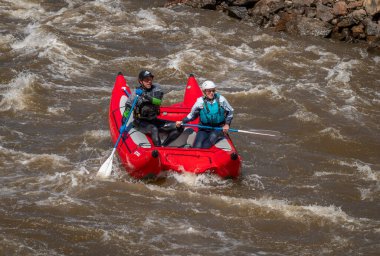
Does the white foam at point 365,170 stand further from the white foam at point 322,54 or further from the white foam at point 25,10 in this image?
the white foam at point 25,10

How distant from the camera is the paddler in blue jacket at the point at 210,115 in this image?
9.23 meters

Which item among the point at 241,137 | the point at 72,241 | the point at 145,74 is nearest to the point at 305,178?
the point at 241,137

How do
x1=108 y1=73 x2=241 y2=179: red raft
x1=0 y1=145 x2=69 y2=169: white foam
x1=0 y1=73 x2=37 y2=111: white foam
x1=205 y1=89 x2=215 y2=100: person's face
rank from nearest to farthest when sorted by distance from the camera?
x1=108 y1=73 x2=241 y2=179: red raft → x1=205 y1=89 x2=215 y2=100: person's face → x1=0 y1=145 x2=69 y2=169: white foam → x1=0 y1=73 x2=37 y2=111: white foam

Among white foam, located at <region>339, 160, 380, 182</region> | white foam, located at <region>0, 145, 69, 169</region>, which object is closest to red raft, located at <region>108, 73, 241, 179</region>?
white foam, located at <region>0, 145, 69, 169</region>

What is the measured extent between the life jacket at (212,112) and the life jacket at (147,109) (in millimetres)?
645

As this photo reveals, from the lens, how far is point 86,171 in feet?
30.0

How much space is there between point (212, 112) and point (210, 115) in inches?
2.0

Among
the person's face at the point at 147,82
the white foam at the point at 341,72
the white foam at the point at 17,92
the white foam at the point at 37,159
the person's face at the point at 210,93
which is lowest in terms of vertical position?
the white foam at the point at 37,159

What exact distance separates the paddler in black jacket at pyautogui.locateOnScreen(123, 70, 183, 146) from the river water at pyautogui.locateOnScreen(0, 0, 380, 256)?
64 centimetres

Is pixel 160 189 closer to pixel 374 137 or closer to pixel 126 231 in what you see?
pixel 126 231

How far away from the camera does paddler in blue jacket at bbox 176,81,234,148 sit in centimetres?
923

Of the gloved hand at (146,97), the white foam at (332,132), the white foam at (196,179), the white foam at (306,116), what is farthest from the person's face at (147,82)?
the white foam at (306,116)

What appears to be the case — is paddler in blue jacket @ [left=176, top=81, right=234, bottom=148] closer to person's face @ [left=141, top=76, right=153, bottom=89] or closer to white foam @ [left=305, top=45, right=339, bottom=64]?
person's face @ [left=141, top=76, right=153, bottom=89]

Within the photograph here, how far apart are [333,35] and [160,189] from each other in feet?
31.8
